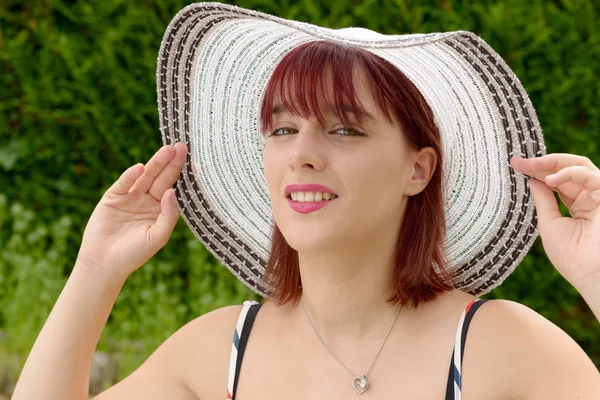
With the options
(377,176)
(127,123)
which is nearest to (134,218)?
(377,176)

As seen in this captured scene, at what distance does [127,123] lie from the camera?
214 inches

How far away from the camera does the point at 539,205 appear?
8.18ft

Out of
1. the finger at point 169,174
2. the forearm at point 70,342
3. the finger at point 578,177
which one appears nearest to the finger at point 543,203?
the finger at point 578,177

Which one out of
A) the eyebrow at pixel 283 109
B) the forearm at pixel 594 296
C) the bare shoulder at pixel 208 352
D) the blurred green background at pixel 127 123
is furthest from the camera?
the blurred green background at pixel 127 123

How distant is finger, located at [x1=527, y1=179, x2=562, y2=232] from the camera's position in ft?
8.07

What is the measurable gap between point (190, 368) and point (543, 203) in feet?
3.78

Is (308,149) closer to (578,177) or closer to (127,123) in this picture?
(578,177)

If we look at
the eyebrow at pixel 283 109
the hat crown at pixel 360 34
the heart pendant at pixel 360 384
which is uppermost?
the hat crown at pixel 360 34

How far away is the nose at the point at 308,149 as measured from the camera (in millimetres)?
2451

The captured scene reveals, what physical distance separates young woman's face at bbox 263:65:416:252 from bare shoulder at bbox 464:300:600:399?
407mm

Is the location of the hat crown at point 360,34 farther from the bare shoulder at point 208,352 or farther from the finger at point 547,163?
the bare shoulder at point 208,352

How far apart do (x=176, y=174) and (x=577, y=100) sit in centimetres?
268

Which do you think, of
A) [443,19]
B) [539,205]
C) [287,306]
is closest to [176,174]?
[287,306]

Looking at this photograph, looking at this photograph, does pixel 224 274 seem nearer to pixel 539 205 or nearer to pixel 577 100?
pixel 577 100
